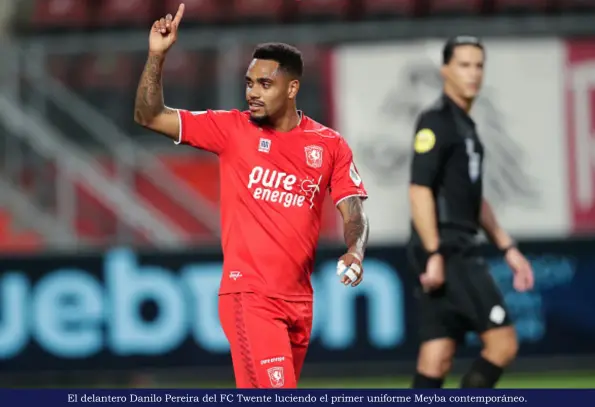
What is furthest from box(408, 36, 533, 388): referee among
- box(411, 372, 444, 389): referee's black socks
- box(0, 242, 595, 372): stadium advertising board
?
box(0, 242, 595, 372): stadium advertising board

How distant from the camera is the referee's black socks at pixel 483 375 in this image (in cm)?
708

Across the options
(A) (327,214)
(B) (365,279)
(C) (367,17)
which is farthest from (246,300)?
(C) (367,17)

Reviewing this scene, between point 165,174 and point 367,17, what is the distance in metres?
3.39

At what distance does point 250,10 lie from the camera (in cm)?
1591

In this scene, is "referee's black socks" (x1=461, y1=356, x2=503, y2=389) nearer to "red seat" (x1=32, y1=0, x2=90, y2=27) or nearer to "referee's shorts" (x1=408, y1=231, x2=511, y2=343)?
"referee's shorts" (x1=408, y1=231, x2=511, y2=343)

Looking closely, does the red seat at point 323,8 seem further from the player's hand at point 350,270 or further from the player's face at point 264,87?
the player's hand at point 350,270

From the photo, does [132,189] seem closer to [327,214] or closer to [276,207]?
[327,214]

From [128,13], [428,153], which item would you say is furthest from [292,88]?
[128,13]

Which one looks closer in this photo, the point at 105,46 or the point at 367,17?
the point at 105,46

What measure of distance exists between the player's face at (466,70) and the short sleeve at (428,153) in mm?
280

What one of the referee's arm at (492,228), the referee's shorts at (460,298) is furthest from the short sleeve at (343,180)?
the referee's arm at (492,228)

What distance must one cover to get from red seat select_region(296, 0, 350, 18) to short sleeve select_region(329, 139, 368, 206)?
10191 mm

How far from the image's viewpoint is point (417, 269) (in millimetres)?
7344

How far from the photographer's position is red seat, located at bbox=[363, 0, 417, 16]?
1571cm
